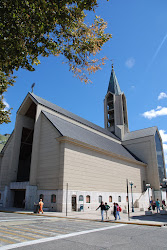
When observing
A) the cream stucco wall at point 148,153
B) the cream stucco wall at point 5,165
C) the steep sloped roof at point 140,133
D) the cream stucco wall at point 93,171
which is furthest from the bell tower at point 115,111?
the cream stucco wall at point 5,165

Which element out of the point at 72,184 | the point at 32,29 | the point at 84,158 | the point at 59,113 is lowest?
the point at 72,184

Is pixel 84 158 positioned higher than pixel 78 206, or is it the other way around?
pixel 84 158

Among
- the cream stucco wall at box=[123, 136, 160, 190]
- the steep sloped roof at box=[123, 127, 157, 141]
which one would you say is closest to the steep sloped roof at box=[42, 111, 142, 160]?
the cream stucco wall at box=[123, 136, 160, 190]

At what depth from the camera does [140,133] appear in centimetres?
4769

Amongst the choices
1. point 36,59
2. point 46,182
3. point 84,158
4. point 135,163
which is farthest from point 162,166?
point 36,59

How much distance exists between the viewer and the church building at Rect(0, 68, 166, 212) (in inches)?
916

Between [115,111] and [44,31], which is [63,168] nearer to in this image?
[44,31]

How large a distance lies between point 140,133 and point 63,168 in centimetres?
3063

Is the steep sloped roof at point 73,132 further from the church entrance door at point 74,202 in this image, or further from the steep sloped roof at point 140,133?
the steep sloped roof at point 140,133

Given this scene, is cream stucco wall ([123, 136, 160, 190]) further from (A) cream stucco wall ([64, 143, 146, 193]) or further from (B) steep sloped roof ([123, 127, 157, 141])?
(A) cream stucco wall ([64, 143, 146, 193])

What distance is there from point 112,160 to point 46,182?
12460mm

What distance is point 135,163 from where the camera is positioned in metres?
38.7

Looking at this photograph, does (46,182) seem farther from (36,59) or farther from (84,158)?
(36,59)

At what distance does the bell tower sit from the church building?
11.3 meters
